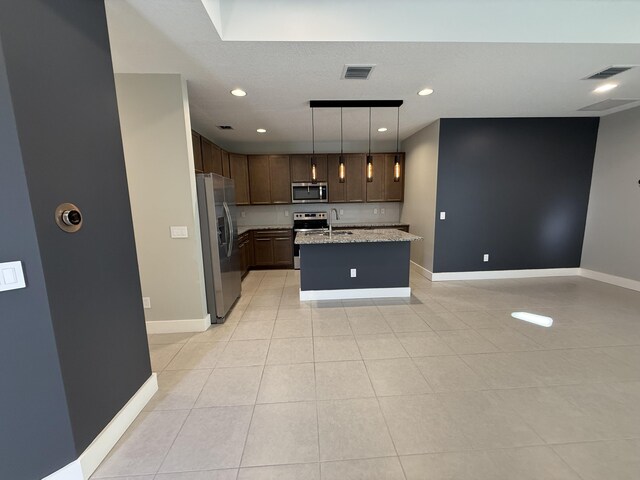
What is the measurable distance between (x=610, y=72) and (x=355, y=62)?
8.70 ft

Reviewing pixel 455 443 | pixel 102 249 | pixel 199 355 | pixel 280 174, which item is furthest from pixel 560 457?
pixel 280 174

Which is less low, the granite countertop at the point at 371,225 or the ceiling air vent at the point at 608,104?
the ceiling air vent at the point at 608,104

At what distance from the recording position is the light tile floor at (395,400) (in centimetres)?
141

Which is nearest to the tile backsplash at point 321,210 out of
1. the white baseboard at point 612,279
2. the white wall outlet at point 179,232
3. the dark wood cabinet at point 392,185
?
the dark wood cabinet at point 392,185

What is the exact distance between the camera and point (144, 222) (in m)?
2.68

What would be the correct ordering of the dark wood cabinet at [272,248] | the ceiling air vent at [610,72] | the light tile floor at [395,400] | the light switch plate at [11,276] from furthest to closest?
1. the dark wood cabinet at [272,248]
2. the ceiling air vent at [610,72]
3. the light tile floor at [395,400]
4. the light switch plate at [11,276]

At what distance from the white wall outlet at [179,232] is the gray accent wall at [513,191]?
12.4 feet

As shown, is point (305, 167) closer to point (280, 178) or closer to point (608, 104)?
point (280, 178)

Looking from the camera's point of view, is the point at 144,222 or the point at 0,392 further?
the point at 144,222

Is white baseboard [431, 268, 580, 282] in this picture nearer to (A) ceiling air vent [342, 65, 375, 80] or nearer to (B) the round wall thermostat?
(A) ceiling air vent [342, 65, 375, 80]

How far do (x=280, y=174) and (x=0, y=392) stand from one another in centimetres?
493

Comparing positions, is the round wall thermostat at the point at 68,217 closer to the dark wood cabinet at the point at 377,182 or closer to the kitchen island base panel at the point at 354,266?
the kitchen island base panel at the point at 354,266

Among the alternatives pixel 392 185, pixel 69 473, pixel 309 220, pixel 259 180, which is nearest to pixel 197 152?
pixel 259 180

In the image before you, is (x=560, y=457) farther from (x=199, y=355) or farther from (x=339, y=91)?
(x=339, y=91)
